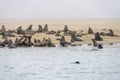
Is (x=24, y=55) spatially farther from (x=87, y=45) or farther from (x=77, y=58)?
(x=87, y=45)

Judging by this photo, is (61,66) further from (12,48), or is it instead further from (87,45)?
(87,45)

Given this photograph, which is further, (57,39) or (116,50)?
(57,39)

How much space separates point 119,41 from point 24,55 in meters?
13.8

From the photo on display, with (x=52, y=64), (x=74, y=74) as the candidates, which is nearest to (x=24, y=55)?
(x=52, y=64)

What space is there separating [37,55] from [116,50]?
6.69 metres

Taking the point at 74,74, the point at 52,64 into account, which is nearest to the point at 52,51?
the point at 52,64

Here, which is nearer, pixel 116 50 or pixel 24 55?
pixel 24 55

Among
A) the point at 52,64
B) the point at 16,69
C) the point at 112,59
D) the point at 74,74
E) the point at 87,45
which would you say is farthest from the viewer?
the point at 87,45

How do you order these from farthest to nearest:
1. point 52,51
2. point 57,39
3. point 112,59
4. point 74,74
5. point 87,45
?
point 57,39
point 87,45
point 52,51
point 112,59
point 74,74

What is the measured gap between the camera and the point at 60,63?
1079 inches

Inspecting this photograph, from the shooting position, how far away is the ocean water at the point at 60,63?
71.8ft

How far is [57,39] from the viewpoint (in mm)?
42938

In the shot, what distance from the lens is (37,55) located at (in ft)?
105

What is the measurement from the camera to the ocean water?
2189cm
